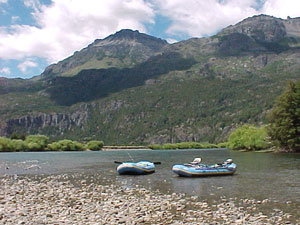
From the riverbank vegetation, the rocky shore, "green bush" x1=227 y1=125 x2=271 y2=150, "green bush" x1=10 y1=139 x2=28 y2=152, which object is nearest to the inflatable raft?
the rocky shore

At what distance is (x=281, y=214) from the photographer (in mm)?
19609

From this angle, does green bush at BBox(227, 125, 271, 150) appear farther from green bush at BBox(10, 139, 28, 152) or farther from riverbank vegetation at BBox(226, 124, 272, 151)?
green bush at BBox(10, 139, 28, 152)

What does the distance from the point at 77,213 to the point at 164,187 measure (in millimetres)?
14254

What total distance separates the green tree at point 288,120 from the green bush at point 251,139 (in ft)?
55.4

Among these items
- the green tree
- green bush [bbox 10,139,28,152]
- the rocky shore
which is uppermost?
the green tree

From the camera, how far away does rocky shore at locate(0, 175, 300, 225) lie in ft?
57.9

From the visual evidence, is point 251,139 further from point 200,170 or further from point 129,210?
point 129,210

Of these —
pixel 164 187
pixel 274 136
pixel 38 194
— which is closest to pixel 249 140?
pixel 274 136

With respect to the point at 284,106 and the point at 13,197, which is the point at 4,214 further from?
the point at 284,106

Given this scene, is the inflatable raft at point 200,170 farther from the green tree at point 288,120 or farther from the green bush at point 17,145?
the green bush at point 17,145

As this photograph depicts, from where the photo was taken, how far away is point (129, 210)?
2017 centimetres

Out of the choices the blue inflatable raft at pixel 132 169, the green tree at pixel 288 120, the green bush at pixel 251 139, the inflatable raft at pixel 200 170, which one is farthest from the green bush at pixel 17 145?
the inflatable raft at pixel 200 170

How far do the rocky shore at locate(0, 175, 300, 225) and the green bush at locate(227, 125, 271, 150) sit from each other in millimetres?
102358

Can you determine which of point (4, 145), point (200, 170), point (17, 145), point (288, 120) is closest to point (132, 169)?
point (200, 170)
